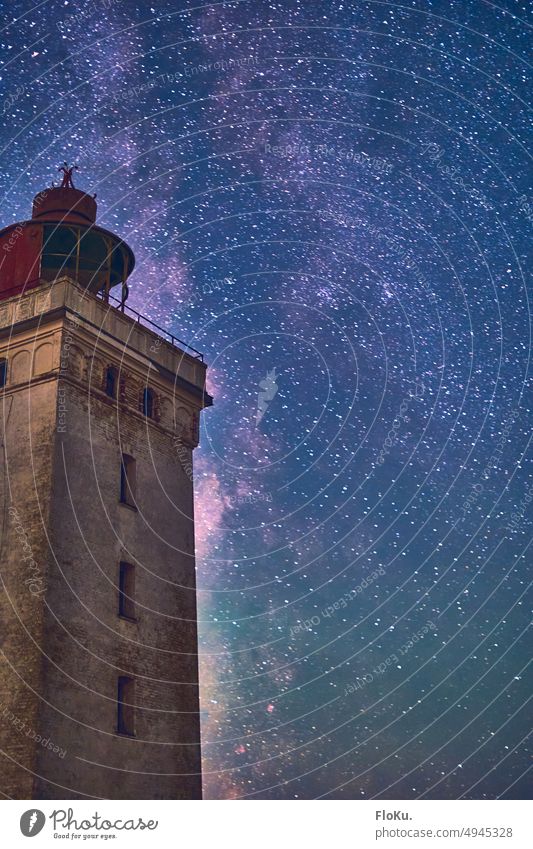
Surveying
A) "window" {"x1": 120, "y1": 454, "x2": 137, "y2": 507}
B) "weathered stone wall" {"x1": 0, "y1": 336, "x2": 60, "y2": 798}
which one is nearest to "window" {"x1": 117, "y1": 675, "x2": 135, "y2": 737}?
"weathered stone wall" {"x1": 0, "y1": 336, "x2": 60, "y2": 798}

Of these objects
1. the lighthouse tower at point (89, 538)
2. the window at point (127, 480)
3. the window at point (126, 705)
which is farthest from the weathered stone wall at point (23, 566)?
the window at point (126, 705)

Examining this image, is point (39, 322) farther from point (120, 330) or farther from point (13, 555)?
point (13, 555)

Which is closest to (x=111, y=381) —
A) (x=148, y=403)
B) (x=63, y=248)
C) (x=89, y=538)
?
(x=148, y=403)

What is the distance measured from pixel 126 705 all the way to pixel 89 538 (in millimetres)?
5598

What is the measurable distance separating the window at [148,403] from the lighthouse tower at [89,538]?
60mm

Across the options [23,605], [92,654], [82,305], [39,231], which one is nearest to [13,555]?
[23,605]

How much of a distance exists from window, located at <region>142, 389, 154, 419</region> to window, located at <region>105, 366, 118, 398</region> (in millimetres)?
1755

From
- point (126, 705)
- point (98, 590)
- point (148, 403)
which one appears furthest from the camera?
point (148, 403)

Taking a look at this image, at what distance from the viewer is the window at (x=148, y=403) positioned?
37.4 m

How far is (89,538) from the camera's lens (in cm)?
3241

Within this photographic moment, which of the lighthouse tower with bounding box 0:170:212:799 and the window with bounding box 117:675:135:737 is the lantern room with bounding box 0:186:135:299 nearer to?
the lighthouse tower with bounding box 0:170:212:799

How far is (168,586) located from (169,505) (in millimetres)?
3154

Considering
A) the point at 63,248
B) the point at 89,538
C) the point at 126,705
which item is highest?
the point at 63,248

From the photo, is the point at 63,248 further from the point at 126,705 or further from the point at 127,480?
the point at 126,705
